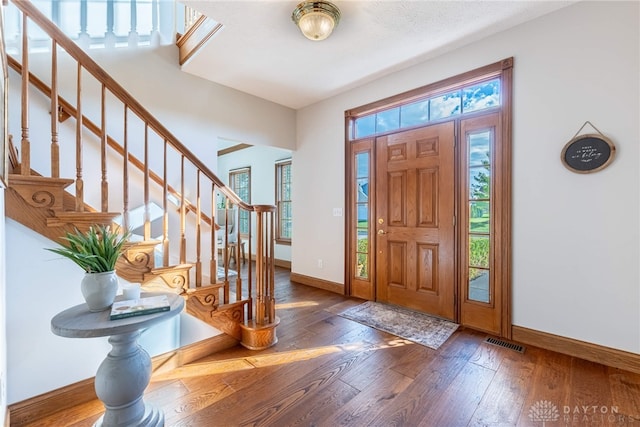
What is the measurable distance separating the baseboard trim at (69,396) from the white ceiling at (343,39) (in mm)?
2607

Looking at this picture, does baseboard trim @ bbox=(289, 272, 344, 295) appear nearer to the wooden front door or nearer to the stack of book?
the wooden front door

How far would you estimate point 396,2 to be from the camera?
81.7 inches

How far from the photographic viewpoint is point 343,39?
2.51 meters

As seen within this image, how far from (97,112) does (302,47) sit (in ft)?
6.57

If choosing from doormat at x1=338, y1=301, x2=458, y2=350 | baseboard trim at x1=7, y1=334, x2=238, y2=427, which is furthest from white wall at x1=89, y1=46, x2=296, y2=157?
doormat at x1=338, y1=301, x2=458, y2=350

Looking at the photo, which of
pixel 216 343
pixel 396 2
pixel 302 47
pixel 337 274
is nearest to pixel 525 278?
pixel 337 274

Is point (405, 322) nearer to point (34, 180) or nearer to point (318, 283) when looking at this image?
point (318, 283)

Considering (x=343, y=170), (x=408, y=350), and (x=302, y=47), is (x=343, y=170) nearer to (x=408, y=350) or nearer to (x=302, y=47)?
(x=302, y=47)

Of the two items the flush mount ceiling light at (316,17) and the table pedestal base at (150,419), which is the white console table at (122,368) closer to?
the table pedestal base at (150,419)

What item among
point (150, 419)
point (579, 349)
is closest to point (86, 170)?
point (150, 419)

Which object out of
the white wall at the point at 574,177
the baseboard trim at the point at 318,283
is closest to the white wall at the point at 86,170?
the baseboard trim at the point at 318,283

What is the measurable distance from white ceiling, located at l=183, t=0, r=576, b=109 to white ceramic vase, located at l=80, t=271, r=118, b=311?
2042 millimetres

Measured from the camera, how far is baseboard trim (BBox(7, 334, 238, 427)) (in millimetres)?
1461

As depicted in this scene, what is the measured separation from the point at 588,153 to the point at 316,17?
2.27 meters
